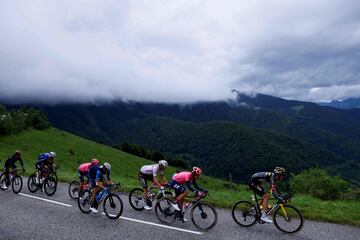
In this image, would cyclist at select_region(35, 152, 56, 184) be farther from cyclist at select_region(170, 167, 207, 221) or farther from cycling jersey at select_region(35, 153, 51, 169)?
cyclist at select_region(170, 167, 207, 221)

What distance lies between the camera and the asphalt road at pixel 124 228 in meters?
14.1

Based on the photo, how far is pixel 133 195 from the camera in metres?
19.2

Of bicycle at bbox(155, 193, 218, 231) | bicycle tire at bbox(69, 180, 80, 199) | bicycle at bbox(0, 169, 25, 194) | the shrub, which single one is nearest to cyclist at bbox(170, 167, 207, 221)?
bicycle at bbox(155, 193, 218, 231)

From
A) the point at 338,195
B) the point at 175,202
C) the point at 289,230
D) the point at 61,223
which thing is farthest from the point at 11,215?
the point at 338,195

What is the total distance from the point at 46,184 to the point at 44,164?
1.56 m

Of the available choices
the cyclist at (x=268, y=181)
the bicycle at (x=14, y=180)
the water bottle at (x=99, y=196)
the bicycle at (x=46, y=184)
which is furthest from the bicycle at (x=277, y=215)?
the bicycle at (x=14, y=180)

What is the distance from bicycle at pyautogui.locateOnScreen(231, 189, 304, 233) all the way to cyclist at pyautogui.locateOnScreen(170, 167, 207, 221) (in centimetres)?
213

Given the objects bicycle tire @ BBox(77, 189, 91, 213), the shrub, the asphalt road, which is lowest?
the asphalt road

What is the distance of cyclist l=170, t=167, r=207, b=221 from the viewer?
16.1 meters

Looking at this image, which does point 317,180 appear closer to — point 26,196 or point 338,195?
point 338,195

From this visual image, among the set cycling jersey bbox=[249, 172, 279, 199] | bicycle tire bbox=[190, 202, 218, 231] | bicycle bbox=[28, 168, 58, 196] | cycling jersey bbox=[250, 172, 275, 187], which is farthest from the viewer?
bicycle bbox=[28, 168, 58, 196]

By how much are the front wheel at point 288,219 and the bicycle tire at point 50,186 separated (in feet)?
48.1

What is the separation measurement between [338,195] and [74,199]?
1751 cm

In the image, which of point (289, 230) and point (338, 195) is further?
point (338, 195)
